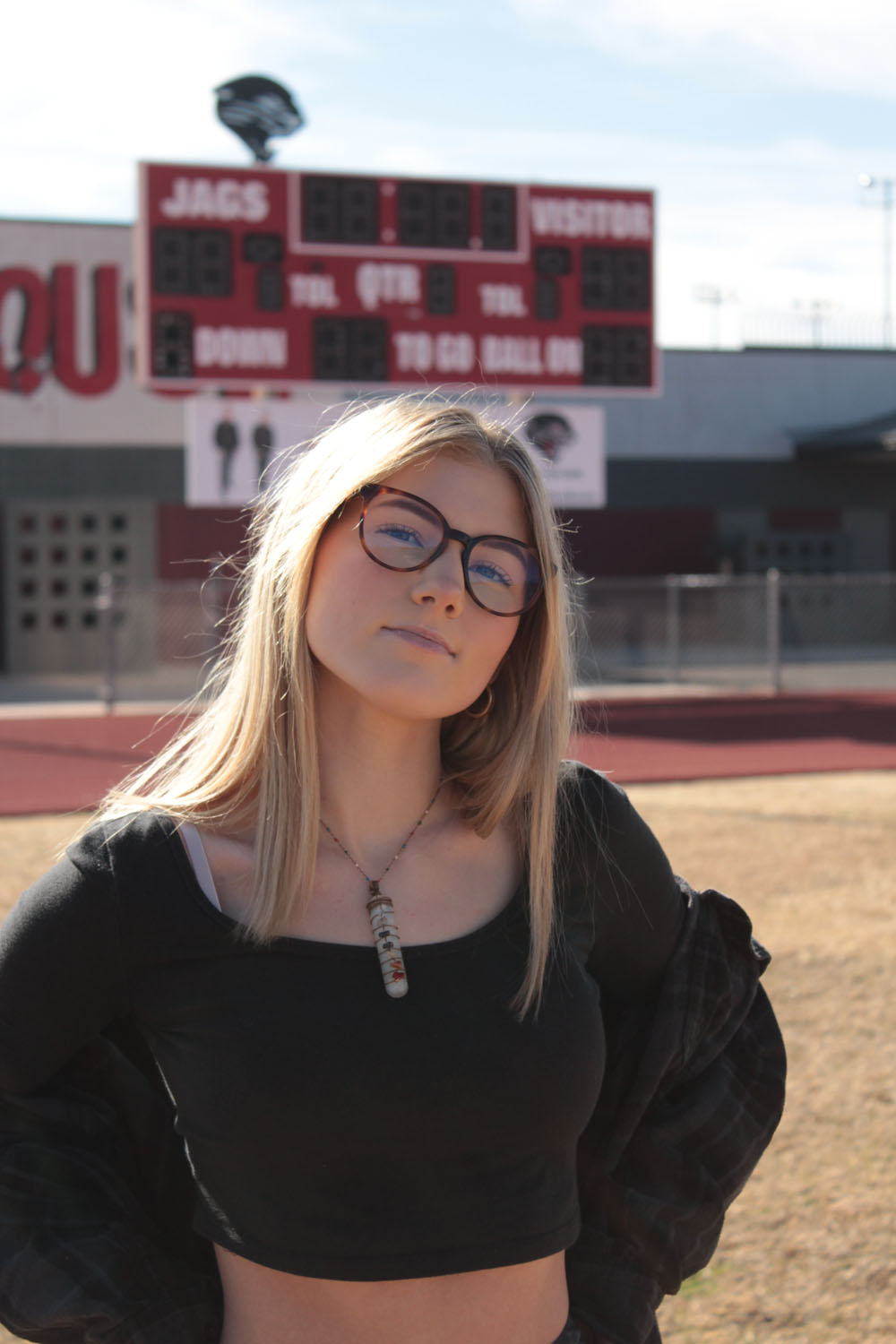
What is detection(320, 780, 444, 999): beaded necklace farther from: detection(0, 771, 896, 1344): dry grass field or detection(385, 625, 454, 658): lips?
detection(0, 771, 896, 1344): dry grass field

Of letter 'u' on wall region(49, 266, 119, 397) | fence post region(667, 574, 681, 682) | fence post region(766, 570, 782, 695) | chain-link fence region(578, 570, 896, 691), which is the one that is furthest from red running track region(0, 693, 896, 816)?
letter 'u' on wall region(49, 266, 119, 397)

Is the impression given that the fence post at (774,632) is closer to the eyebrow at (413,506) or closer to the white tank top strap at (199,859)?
the eyebrow at (413,506)

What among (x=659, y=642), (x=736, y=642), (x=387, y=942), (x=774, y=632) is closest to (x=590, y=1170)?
(x=387, y=942)

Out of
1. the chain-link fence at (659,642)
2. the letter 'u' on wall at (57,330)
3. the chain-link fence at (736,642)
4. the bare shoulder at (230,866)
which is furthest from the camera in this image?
the letter 'u' on wall at (57,330)

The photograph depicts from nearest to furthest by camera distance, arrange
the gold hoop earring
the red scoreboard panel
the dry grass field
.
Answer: the gold hoop earring, the dry grass field, the red scoreboard panel

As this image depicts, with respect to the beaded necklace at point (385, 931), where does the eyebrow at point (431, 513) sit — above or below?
above

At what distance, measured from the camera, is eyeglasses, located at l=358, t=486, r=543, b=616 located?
1.65m

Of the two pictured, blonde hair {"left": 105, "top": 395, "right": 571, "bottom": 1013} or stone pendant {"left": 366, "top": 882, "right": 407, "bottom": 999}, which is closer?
stone pendant {"left": 366, "top": 882, "right": 407, "bottom": 999}

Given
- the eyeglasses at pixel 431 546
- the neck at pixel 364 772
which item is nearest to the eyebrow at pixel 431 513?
the eyeglasses at pixel 431 546

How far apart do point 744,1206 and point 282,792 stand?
2394mm

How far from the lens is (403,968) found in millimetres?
1575

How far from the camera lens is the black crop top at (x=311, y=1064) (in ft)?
4.98

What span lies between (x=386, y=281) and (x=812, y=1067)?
1286cm

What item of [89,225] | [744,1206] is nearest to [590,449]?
[89,225]
